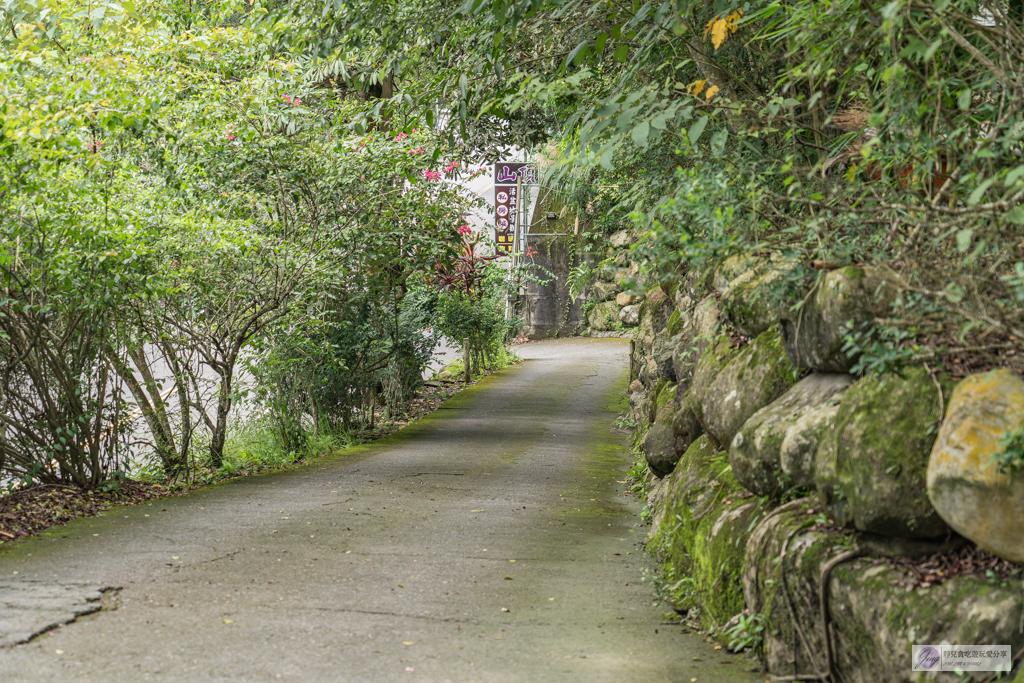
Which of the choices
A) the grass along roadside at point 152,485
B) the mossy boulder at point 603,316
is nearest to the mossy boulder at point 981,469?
the grass along roadside at point 152,485

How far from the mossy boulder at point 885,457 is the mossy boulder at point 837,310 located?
308 mm

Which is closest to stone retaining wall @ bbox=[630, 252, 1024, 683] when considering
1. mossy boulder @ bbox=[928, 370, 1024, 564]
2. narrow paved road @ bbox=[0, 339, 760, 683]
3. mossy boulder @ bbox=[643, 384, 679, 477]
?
mossy boulder @ bbox=[928, 370, 1024, 564]

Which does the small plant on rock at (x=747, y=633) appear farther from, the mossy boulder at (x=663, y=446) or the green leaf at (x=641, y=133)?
the mossy boulder at (x=663, y=446)

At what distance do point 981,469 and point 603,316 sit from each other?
86.3 feet

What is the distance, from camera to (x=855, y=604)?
137 inches

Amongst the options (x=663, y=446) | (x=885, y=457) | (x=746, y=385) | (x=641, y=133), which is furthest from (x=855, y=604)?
(x=663, y=446)

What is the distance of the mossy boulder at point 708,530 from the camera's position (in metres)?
4.59

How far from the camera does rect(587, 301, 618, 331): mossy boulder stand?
28969 mm

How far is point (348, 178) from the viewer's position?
9938mm

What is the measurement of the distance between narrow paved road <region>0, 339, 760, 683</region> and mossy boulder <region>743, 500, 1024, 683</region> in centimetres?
36

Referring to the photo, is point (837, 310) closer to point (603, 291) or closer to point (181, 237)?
point (181, 237)

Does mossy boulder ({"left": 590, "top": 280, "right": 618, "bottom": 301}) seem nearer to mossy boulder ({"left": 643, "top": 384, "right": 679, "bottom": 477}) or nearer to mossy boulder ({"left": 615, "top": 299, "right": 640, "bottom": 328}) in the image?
mossy boulder ({"left": 615, "top": 299, "right": 640, "bottom": 328})

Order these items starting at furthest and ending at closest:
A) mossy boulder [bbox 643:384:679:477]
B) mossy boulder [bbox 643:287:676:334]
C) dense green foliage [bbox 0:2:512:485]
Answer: mossy boulder [bbox 643:287:676:334] < mossy boulder [bbox 643:384:679:477] < dense green foliage [bbox 0:2:512:485]

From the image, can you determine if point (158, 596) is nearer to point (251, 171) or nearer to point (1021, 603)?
point (1021, 603)
